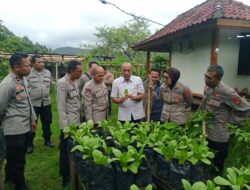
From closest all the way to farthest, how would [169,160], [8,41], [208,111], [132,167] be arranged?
[132,167], [169,160], [208,111], [8,41]

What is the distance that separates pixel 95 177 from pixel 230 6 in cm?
532

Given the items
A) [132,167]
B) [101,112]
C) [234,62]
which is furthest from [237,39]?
[132,167]

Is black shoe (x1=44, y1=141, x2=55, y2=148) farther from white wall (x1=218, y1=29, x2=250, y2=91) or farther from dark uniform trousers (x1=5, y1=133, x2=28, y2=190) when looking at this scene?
white wall (x1=218, y1=29, x2=250, y2=91)

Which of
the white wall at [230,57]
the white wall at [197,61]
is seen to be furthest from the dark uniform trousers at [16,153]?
the white wall at [230,57]

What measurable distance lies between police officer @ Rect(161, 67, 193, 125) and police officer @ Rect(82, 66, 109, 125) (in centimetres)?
92

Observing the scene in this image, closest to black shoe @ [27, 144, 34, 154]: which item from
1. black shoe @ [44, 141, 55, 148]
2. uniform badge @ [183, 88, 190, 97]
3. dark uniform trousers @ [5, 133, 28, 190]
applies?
black shoe @ [44, 141, 55, 148]

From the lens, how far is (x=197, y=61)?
6.73 meters

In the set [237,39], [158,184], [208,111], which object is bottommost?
[158,184]

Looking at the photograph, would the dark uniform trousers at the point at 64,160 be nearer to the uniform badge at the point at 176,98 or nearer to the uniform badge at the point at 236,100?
the uniform badge at the point at 176,98

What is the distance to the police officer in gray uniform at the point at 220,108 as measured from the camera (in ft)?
10.3

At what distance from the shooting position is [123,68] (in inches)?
174

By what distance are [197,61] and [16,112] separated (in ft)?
15.3

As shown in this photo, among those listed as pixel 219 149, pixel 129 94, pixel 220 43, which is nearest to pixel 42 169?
pixel 129 94

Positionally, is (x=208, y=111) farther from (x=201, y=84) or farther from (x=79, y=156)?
(x=201, y=84)
